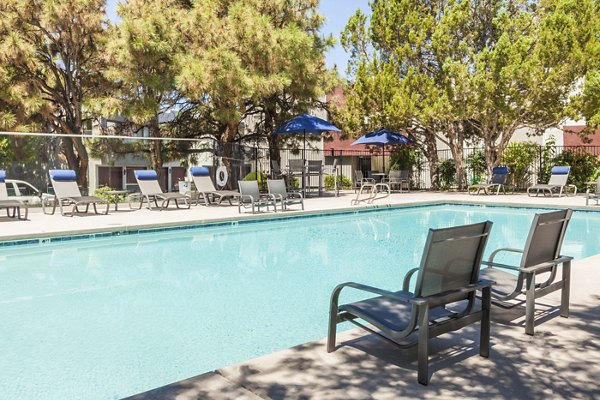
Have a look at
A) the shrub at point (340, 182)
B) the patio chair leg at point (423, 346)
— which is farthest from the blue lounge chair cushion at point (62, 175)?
the shrub at point (340, 182)

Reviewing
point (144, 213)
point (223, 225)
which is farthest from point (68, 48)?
point (223, 225)

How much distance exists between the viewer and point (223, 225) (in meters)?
11.4

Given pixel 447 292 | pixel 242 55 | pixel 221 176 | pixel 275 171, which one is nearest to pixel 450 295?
pixel 447 292

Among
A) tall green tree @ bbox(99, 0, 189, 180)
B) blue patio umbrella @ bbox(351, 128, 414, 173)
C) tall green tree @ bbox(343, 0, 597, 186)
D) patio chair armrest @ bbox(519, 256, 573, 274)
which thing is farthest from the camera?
blue patio umbrella @ bbox(351, 128, 414, 173)

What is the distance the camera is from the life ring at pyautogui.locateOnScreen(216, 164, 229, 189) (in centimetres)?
1574

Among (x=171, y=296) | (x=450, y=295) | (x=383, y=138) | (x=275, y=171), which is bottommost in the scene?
(x=171, y=296)

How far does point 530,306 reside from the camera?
3.41m

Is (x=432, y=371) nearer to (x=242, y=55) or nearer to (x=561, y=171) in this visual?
(x=242, y=55)

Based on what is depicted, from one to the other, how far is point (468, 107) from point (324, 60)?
5.60 m

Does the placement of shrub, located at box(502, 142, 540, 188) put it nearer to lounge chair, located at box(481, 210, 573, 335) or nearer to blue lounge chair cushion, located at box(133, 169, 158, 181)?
blue lounge chair cushion, located at box(133, 169, 158, 181)

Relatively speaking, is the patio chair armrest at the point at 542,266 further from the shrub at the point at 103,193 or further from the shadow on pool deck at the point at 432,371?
the shrub at the point at 103,193

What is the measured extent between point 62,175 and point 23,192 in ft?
3.28

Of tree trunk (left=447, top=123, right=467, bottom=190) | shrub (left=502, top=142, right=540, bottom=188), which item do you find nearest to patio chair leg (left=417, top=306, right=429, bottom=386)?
tree trunk (left=447, top=123, right=467, bottom=190)

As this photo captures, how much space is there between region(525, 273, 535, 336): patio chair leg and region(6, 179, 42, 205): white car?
1178cm
